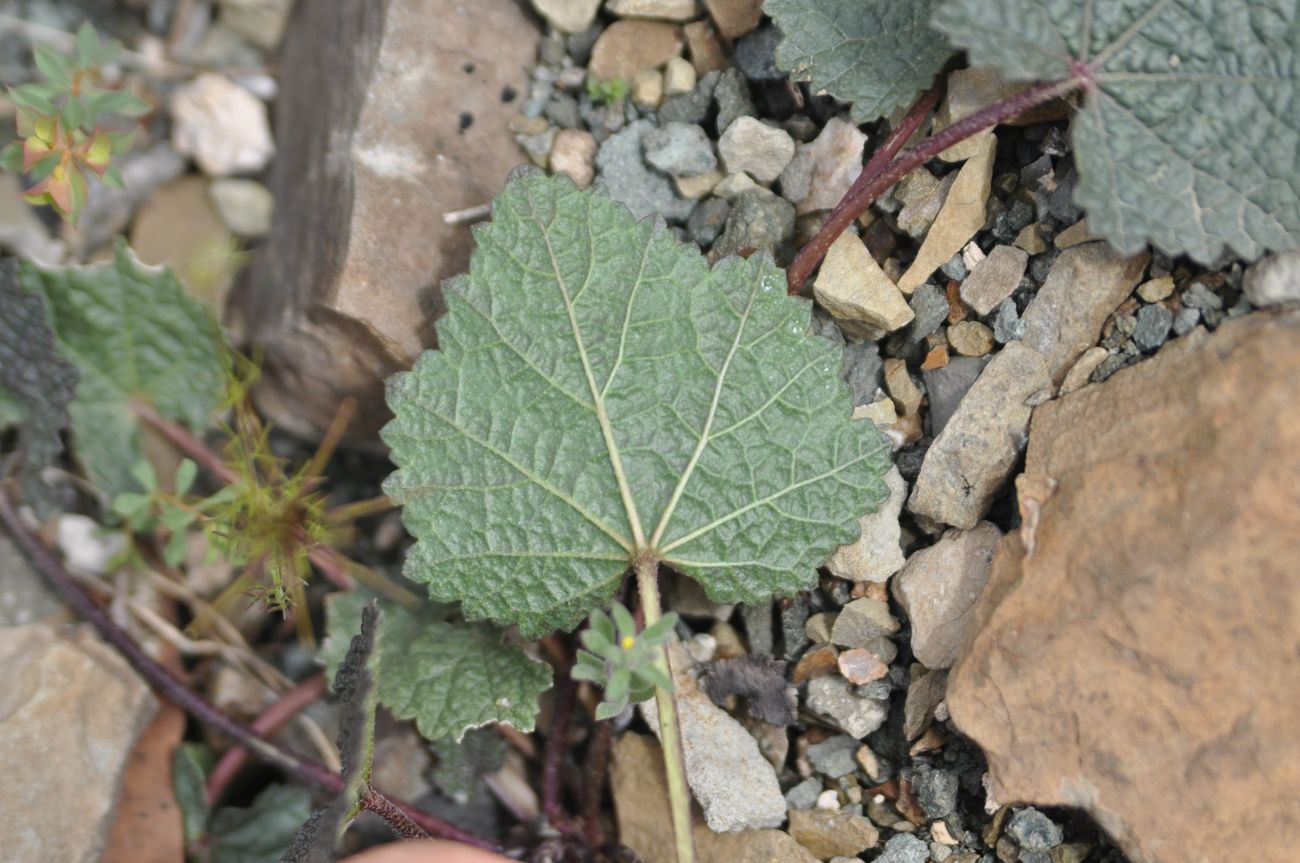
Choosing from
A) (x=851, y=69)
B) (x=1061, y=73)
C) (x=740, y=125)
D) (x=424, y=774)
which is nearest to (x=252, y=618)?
(x=424, y=774)

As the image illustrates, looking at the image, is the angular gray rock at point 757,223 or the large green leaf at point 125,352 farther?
the large green leaf at point 125,352

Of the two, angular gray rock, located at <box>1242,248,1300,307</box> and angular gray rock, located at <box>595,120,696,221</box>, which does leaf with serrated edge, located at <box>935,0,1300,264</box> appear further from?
angular gray rock, located at <box>595,120,696,221</box>

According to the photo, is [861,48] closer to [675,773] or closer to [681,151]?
[681,151]

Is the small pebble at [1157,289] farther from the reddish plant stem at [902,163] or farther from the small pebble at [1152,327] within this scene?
the reddish plant stem at [902,163]

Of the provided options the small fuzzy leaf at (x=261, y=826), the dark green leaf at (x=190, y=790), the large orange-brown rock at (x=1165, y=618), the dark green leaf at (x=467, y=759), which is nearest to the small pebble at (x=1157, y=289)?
the large orange-brown rock at (x=1165, y=618)

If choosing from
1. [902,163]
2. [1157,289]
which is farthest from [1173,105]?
[902,163]

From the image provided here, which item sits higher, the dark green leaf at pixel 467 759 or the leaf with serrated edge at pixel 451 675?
the leaf with serrated edge at pixel 451 675
